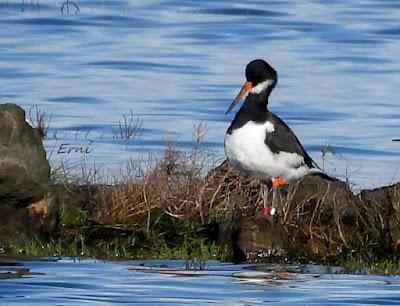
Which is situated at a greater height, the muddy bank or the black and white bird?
the black and white bird

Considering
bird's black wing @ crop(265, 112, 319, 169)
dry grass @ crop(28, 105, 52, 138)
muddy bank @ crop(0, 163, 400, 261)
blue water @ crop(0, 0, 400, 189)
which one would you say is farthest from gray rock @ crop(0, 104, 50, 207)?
dry grass @ crop(28, 105, 52, 138)

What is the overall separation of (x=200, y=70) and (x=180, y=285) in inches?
A: 543

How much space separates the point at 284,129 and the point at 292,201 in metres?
0.65

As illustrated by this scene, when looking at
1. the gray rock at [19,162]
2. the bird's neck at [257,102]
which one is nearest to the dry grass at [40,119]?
the bird's neck at [257,102]

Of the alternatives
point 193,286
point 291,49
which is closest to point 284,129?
point 193,286

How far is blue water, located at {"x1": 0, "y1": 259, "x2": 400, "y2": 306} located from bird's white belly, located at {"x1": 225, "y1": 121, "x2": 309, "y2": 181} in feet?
3.91

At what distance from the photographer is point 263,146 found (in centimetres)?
1420

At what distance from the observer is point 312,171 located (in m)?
14.8

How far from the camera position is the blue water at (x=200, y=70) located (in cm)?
1998

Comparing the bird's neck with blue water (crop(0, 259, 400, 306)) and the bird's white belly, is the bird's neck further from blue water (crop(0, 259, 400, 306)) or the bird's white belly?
blue water (crop(0, 259, 400, 306))

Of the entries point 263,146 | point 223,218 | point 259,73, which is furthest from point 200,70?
point 263,146

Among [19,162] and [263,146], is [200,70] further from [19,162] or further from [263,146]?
[19,162]

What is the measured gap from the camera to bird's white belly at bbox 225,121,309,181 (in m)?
14.1

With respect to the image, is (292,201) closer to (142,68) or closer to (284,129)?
(284,129)
